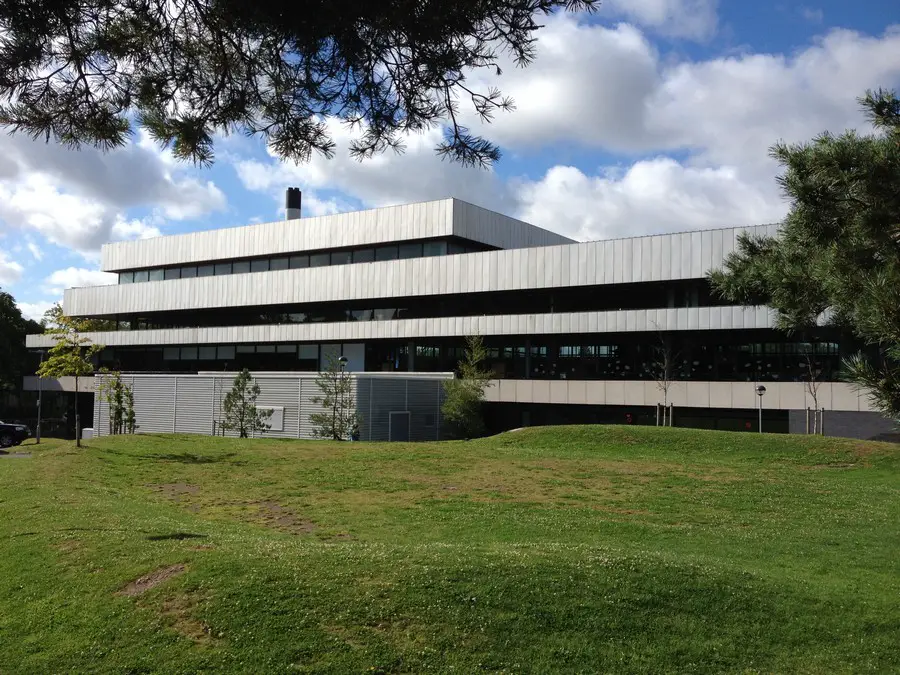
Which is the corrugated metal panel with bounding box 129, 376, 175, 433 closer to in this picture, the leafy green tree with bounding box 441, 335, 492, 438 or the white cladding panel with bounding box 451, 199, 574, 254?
the leafy green tree with bounding box 441, 335, 492, 438

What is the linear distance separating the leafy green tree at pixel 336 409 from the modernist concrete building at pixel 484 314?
19.9ft

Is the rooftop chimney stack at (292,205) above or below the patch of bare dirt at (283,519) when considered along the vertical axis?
above

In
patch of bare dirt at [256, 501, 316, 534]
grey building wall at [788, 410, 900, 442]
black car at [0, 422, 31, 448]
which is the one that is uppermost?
grey building wall at [788, 410, 900, 442]

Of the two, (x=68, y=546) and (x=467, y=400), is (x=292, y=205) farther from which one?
(x=68, y=546)

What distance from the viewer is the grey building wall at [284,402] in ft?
119

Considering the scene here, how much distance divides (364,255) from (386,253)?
5.96 ft

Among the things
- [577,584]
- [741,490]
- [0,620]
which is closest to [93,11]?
[0,620]

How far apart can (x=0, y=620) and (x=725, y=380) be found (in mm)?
34480

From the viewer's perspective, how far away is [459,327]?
146 feet

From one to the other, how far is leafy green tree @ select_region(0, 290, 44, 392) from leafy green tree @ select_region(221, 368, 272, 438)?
141 feet

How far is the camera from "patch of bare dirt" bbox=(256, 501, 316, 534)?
13.9m

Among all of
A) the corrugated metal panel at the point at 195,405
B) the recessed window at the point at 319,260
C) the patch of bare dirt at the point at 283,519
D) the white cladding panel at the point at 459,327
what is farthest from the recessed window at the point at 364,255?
the patch of bare dirt at the point at 283,519

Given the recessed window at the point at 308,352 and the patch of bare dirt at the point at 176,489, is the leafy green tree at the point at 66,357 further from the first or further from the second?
the recessed window at the point at 308,352

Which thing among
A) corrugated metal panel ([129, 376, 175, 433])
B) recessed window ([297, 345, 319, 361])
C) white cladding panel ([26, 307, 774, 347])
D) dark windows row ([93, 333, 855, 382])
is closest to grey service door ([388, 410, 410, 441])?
dark windows row ([93, 333, 855, 382])
